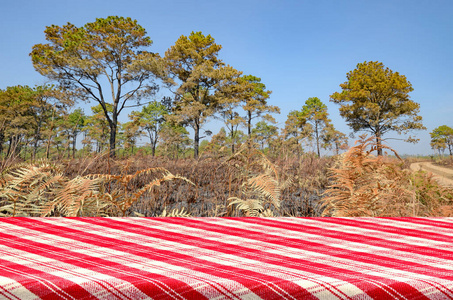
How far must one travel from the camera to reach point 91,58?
2694cm

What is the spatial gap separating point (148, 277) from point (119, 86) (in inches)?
1155

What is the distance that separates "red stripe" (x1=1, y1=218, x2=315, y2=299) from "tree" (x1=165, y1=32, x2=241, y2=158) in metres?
28.0

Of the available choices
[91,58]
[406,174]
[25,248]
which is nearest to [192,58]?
[91,58]

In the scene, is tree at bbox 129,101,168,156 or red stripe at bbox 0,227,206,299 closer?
red stripe at bbox 0,227,206,299

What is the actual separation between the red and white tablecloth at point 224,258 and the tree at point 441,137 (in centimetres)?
5455

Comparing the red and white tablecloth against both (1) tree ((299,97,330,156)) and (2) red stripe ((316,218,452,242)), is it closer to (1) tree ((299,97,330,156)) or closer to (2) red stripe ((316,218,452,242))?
(2) red stripe ((316,218,452,242))

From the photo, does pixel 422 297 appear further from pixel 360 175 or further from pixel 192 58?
pixel 192 58

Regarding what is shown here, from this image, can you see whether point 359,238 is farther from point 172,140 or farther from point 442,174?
point 172,140

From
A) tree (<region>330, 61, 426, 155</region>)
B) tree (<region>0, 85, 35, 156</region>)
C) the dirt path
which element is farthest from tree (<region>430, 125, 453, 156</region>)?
tree (<region>0, 85, 35, 156</region>)

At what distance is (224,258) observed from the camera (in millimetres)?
706

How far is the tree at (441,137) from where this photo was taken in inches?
1907

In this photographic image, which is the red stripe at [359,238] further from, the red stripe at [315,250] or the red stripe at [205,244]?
the red stripe at [205,244]

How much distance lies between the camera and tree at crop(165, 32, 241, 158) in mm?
29453

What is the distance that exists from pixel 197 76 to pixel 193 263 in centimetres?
2956
